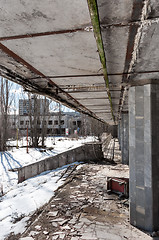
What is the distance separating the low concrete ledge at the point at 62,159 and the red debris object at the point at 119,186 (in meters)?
4.61

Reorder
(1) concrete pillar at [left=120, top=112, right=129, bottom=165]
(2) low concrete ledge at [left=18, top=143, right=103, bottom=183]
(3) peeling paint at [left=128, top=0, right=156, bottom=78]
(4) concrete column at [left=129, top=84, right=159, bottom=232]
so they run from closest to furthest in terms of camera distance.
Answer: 1. (3) peeling paint at [left=128, top=0, right=156, bottom=78]
2. (4) concrete column at [left=129, top=84, right=159, bottom=232]
3. (2) low concrete ledge at [left=18, top=143, right=103, bottom=183]
4. (1) concrete pillar at [left=120, top=112, right=129, bottom=165]

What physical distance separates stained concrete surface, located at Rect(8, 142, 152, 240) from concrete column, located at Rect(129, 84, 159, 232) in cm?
46

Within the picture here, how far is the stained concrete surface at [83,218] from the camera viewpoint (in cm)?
422

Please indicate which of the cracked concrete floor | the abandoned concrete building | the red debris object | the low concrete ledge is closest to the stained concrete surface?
the cracked concrete floor

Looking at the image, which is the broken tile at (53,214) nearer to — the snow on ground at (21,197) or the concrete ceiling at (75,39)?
the snow on ground at (21,197)

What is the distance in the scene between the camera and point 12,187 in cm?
790

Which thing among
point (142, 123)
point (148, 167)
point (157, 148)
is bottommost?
point (148, 167)

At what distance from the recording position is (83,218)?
201 inches

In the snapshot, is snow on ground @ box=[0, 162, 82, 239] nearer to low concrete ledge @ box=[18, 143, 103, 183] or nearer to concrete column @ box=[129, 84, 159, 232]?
low concrete ledge @ box=[18, 143, 103, 183]

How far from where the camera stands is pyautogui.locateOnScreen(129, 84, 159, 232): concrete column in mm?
4441

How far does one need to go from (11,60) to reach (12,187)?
269 inches

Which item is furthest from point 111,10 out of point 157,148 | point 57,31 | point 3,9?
point 157,148

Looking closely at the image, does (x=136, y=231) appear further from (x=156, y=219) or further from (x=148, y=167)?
(x=148, y=167)

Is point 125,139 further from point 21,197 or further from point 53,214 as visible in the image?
point 53,214
